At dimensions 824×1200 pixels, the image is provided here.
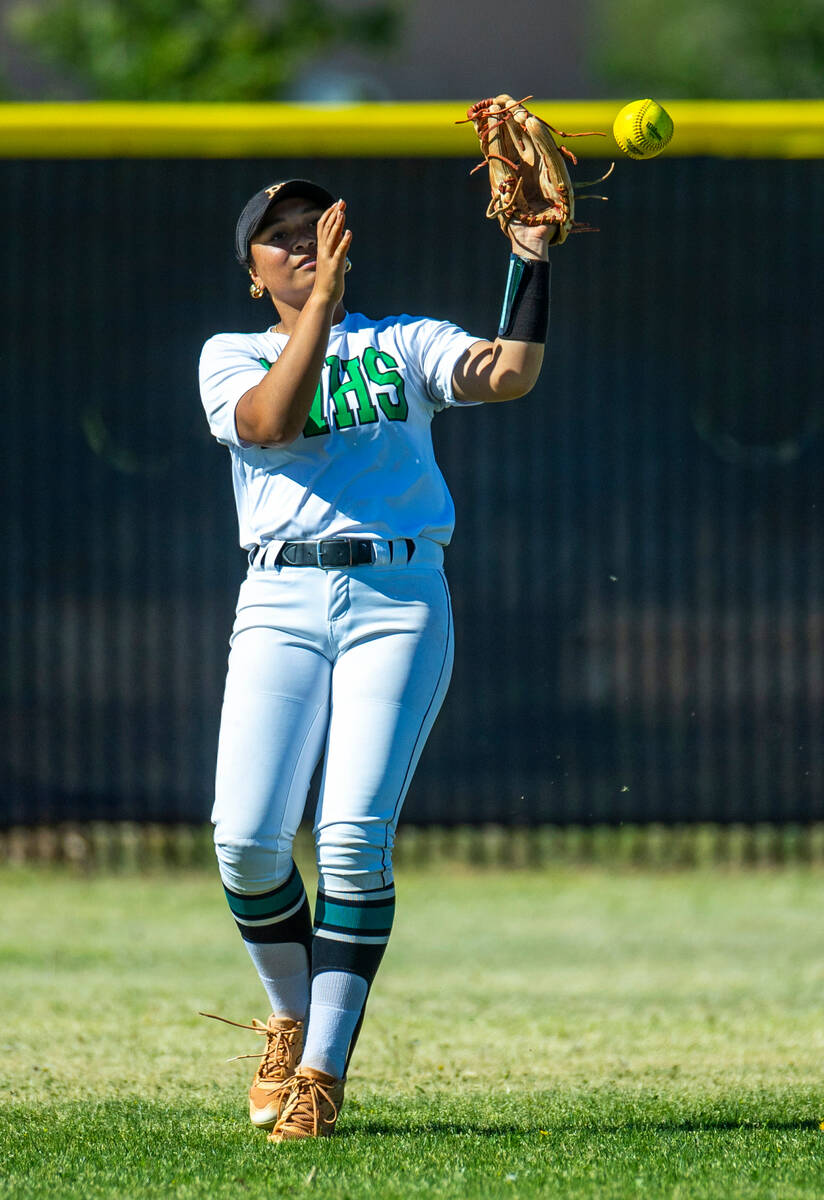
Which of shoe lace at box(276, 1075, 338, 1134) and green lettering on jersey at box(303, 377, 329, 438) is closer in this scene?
shoe lace at box(276, 1075, 338, 1134)

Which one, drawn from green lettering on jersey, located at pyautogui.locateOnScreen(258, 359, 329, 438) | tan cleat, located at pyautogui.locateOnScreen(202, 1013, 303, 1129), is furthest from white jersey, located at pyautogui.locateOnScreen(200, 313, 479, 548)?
tan cleat, located at pyautogui.locateOnScreen(202, 1013, 303, 1129)

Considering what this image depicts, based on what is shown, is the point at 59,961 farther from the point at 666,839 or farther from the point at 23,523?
the point at 666,839

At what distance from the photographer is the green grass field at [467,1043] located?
306 cm

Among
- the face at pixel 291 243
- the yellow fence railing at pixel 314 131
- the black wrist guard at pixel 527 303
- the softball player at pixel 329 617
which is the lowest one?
the softball player at pixel 329 617

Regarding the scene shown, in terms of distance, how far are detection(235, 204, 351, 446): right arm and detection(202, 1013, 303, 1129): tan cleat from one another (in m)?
1.30

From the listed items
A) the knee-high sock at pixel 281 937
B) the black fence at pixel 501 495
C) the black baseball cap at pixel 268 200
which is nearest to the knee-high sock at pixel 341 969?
the knee-high sock at pixel 281 937

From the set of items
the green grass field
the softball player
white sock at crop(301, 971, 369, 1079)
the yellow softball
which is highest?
the yellow softball

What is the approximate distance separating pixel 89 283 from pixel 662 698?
327 cm

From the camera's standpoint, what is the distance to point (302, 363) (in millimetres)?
3135

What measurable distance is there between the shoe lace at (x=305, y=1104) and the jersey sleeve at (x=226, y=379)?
4.47 ft

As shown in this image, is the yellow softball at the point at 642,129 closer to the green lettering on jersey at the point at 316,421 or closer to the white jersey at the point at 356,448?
the white jersey at the point at 356,448

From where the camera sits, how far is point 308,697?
3332mm

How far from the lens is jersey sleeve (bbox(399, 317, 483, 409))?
3.40 metres

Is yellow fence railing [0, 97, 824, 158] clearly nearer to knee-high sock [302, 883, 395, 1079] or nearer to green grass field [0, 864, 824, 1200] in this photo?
green grass field [0, 864, 824, 1200]
